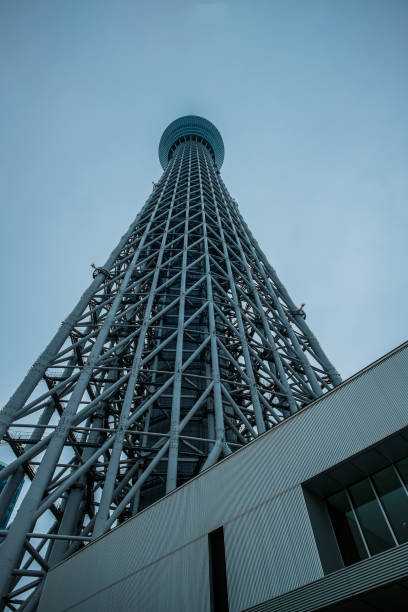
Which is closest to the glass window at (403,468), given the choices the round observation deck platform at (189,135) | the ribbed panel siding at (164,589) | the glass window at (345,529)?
the glass window at (345,529)

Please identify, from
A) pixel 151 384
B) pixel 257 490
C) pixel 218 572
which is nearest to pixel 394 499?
pixel 257 490

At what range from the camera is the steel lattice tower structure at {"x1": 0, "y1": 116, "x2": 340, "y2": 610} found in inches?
618

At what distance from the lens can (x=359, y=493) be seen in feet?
31.0

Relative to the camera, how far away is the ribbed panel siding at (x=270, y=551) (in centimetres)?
826

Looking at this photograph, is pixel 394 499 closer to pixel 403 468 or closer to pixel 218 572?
pixel 403 468

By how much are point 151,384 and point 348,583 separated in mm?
16388

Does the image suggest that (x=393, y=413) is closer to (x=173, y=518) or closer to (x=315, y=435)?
(x=315, y=435)

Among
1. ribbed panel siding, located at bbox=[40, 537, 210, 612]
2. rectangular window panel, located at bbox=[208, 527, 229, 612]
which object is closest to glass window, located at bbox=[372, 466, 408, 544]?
rectangular window panel, located at bbox=[208, 527, 229, 612]

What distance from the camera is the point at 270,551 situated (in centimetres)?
880

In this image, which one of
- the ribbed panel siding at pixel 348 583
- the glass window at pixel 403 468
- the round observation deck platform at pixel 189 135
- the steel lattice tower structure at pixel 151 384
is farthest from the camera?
the round observation deck platform at pixel 189 135

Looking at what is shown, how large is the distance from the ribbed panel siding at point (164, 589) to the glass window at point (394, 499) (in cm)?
394

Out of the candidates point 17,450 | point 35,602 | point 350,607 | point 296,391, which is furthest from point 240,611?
point 296,391

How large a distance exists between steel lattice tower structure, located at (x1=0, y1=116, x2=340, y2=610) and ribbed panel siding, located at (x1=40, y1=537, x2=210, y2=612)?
286 cm

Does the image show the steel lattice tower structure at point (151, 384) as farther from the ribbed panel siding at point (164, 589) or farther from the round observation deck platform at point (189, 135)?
the round observation deck platform at point (189, 135)
